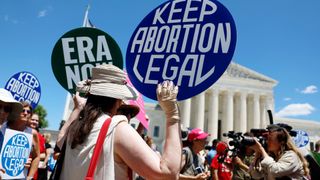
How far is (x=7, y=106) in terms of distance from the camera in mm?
2801

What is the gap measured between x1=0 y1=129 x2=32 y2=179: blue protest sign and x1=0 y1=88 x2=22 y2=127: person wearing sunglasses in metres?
0.17

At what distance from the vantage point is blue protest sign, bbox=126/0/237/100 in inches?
77.4

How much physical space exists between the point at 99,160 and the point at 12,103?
184 centimetres

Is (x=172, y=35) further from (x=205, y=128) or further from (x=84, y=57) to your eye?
(x=205, y=128)

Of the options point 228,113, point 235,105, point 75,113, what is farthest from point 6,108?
point 235,105

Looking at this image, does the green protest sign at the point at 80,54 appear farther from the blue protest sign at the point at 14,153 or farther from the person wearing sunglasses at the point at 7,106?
the blue protest sign at the point at 14,153

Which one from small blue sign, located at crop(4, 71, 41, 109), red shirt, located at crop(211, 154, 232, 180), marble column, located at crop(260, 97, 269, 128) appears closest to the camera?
small blue sign, located at crop(4, 71, 41, 109)

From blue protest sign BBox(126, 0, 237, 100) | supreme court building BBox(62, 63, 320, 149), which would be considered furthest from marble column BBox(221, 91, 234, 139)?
blue protest sign BBox(126, 0, 237, 100)

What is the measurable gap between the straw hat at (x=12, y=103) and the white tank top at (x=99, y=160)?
4.93ft

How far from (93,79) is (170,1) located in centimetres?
93

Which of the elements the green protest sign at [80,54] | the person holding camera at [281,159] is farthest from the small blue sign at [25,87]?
the person holding camera at [281,159]

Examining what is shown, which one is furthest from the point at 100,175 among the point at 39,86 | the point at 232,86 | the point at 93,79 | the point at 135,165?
the point at 232,86

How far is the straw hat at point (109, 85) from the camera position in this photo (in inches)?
62.4

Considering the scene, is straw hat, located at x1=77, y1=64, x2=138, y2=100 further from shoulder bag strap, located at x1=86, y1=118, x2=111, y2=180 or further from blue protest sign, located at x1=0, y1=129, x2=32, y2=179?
blue protest sign, located at x1=0, y1=129, x2=32, y2=179
